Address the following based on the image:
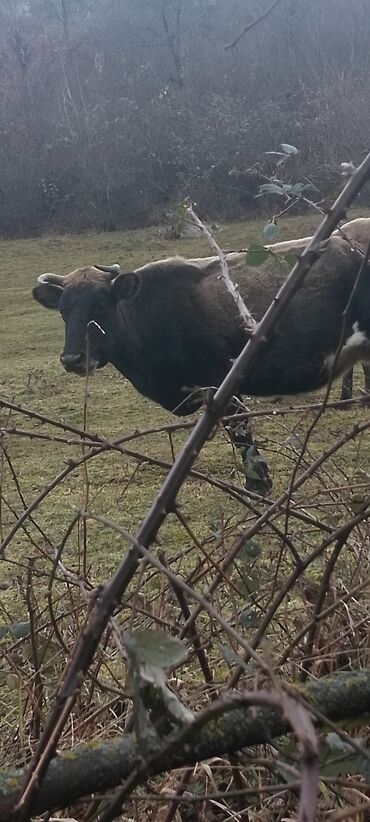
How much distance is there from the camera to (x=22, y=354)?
9.58 meters

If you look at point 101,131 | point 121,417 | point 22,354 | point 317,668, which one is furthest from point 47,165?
point 317,668

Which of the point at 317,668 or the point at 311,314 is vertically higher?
the point at 317,668

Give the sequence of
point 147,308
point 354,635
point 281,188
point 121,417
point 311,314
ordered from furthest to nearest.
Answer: point 121,417, point 147,308, point 311,314, point 354,635, point 281,188

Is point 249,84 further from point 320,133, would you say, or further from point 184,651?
point 184,651

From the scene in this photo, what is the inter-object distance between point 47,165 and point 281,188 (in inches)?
838

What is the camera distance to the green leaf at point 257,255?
3.22ft

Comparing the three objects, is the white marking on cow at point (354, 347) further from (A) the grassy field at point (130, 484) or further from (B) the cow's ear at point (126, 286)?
(B) the cow's ear at point (126, 286)

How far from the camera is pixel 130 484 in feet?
8.91

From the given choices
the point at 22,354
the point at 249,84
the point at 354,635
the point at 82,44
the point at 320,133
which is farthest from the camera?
the point at 82,44

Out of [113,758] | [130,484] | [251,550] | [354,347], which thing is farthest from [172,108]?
[113,758]

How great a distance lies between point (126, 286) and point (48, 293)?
2.18 feet

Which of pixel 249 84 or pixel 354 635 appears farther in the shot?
pixel 249 84

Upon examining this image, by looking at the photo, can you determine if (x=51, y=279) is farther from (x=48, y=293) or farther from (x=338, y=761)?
(x=338, y=761)

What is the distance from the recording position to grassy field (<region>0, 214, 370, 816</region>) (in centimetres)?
170
